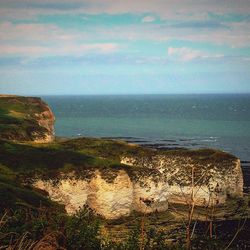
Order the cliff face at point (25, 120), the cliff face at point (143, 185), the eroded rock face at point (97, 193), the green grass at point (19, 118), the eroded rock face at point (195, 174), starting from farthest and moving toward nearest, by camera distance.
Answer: the cliff face at point (25, 120) < the green grass at point (19, 118) < the eroded rock face at point (195, 174) < the cliff face at point (143, 185) < the eroded rock face at point (97, 193)

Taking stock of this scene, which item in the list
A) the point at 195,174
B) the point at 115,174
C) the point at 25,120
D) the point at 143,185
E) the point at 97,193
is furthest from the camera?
the point at 25,120

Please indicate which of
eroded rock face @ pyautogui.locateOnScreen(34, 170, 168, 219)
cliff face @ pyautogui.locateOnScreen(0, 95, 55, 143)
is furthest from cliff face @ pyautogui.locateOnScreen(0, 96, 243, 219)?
cliff face @ pyautogui.locateOnScreen(0, 95, 55, 143)

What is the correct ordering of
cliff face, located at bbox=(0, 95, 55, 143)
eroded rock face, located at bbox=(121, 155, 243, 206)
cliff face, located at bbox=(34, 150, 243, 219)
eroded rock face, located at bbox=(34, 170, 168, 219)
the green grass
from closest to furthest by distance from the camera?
eroded rock face, located at bbox=(34, 170, 168, 219) < cliff face, located at bbox=(34, 150, 243, 219) < eroded rock face, located at bbox=(121, 155, 243, 206) < the green grass < cliff face, located at bbox=(0, 95, 55, 143)

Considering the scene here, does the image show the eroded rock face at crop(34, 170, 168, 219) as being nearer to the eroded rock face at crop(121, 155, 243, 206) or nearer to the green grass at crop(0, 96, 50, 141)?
the eroded rock face at crop(121, 155, 243, 206)

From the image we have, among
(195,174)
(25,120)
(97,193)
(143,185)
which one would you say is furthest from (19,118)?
(143,185)

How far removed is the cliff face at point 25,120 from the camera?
63.4m

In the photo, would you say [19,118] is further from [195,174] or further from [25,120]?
[195,174]

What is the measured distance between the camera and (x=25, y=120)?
7744cm

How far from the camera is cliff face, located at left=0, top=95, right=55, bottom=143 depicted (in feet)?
208

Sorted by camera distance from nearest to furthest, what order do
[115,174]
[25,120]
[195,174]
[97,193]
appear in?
[97,193]
[115,174]
[195,174]
[25,120]

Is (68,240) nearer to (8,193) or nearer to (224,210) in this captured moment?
(8,193)

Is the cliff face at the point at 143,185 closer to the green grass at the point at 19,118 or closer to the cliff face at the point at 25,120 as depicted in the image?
the cliff face at the point at 25,120

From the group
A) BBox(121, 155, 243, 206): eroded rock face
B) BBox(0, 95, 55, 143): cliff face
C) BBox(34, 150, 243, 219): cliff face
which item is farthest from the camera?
BBox(0, 95, 55, 143): cliff face

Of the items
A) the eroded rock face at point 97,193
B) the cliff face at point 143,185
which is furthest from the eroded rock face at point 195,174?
the eroded rock face at point 97,193
